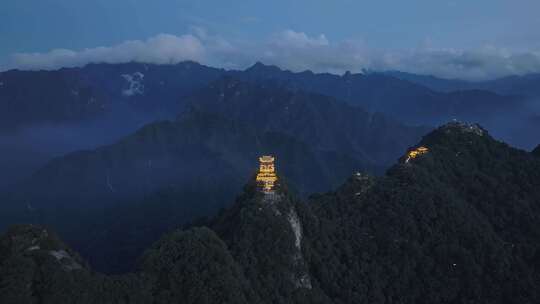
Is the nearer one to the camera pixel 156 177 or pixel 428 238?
pixel 428 238

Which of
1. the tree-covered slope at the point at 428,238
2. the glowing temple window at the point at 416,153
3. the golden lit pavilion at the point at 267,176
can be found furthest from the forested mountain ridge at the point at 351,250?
the glowing temple window at the point at 416,153

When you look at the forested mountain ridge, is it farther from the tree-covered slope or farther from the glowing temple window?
the glowing temple window

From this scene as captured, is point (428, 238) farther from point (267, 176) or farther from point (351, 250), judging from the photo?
point (267, 176)

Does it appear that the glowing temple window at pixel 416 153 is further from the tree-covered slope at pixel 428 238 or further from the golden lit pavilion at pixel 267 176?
the golden lit pavilion at pixel 267 176

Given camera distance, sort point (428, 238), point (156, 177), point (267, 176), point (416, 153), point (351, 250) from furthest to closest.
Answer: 1. point (156, 177)
2. point (416, 153)
3. point (428, 238)
4. point (351, 250)
5. point (267, 176)

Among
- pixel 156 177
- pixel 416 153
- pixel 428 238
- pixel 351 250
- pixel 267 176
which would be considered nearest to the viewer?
pixel 267 176

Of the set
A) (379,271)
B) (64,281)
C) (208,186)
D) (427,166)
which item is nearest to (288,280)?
(379,271)

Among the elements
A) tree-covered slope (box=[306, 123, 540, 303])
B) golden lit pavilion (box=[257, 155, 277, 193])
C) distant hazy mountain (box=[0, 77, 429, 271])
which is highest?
golden lit pavilion (box=[257, 155, 277, 193])

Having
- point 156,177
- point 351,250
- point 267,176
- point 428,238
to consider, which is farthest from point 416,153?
point 156,177

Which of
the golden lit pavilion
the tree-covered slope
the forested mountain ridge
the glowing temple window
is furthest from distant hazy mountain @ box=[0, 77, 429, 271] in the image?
the tree-covered slope

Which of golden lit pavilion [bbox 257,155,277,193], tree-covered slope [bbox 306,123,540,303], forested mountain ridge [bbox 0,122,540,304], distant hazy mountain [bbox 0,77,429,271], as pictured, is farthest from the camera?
distant hazy mountain [bbox 0,77,429,271]
